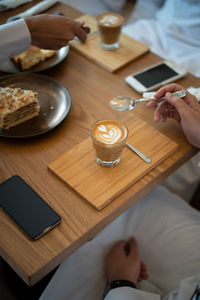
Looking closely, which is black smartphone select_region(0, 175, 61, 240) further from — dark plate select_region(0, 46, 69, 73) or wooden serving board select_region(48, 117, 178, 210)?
dark plate select_region(0, 46, 69, 73)

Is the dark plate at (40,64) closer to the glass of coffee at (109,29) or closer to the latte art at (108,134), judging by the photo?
the glass of coffee at (109,29)

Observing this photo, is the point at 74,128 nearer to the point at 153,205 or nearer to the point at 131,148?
the point at 131,148

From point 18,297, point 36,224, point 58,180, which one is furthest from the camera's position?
point 18,297

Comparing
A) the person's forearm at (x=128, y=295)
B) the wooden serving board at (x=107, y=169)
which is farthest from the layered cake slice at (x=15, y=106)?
the person's forearm at (x=128, y=295)

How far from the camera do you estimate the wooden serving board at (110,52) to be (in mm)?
1185

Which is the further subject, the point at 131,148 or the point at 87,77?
the point at 87,77

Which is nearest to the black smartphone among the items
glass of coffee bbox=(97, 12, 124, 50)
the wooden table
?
the wooden table

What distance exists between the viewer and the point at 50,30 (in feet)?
3.57

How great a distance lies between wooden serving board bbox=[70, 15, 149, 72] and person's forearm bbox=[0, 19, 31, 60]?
25 centimetres

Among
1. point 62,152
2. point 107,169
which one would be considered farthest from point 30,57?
point 107,169

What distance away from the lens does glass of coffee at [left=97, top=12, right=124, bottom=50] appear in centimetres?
119

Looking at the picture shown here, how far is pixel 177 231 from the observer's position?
96 centimetres

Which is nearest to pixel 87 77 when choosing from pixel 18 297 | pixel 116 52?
pixel 116 52

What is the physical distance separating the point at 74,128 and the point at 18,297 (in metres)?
0.64
